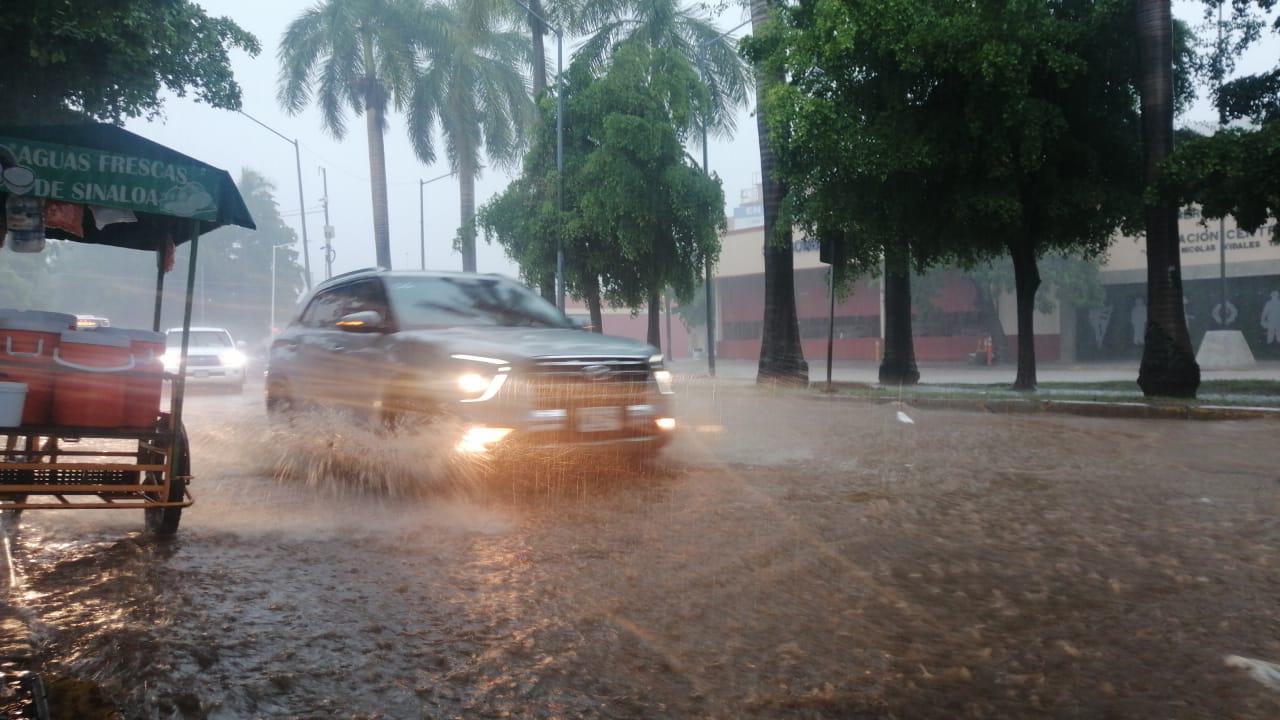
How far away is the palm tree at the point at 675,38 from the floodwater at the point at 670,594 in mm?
25925

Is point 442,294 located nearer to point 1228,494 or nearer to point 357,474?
point 357,474

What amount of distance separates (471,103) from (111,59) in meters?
24.6

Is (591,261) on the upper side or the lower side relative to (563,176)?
lower

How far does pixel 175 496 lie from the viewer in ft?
18.9

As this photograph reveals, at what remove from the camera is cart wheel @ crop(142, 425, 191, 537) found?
5.73m

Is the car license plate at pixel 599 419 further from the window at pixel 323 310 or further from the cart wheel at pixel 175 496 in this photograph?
the window at pixel 323 310

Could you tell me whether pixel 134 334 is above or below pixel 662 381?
above

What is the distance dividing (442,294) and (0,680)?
18.7ft

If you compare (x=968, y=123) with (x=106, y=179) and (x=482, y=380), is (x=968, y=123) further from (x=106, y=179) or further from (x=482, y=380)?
(x=106, y=179)

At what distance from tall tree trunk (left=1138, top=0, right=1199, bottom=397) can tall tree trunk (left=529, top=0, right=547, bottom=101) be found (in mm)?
→ 22063

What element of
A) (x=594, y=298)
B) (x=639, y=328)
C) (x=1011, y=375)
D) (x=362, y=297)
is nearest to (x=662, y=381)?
(x=362, y=297)

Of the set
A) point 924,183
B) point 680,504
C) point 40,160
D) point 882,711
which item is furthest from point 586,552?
point 924,183

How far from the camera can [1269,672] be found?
135 inches

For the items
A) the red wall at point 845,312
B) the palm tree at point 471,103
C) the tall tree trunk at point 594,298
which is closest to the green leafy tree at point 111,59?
the tall tree trunk at point 594,298
